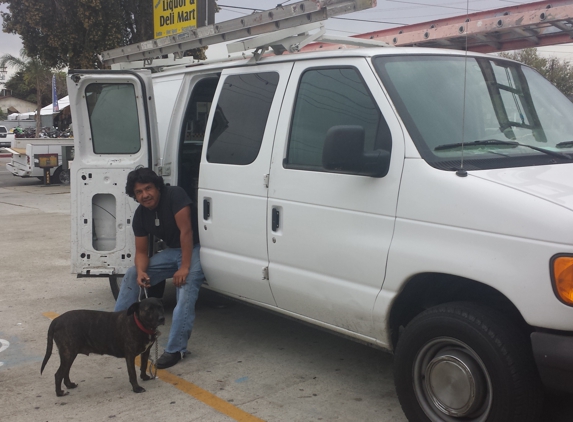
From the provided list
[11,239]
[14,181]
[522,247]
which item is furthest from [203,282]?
[14,181]

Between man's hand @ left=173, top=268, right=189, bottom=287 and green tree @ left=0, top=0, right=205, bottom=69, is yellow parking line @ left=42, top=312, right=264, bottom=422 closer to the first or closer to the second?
man's hand @ left=173, top=268, right=189, bottom=287

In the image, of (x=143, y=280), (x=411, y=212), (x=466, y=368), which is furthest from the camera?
(x=143, y=280)

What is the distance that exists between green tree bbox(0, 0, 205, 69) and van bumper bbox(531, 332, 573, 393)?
18841mm

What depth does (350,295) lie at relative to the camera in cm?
380

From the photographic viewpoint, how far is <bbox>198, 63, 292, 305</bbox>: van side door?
4422 mm

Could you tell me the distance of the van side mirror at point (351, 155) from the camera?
3512mm

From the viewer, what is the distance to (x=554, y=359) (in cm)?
285

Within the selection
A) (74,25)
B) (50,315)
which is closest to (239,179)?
(50,315)

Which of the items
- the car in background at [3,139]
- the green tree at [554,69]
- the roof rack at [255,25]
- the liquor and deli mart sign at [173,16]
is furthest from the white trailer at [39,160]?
the car in background at [3,139]

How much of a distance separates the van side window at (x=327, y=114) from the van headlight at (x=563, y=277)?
1133 millimetres

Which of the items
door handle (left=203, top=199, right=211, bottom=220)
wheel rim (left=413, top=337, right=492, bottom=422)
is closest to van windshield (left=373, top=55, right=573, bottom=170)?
wheel rim (left=413, top=337, right=492, bottom=422)

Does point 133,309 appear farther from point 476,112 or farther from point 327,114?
point 476,112

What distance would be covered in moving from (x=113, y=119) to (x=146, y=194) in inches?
42.7

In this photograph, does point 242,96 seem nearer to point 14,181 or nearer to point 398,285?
point 398,285
